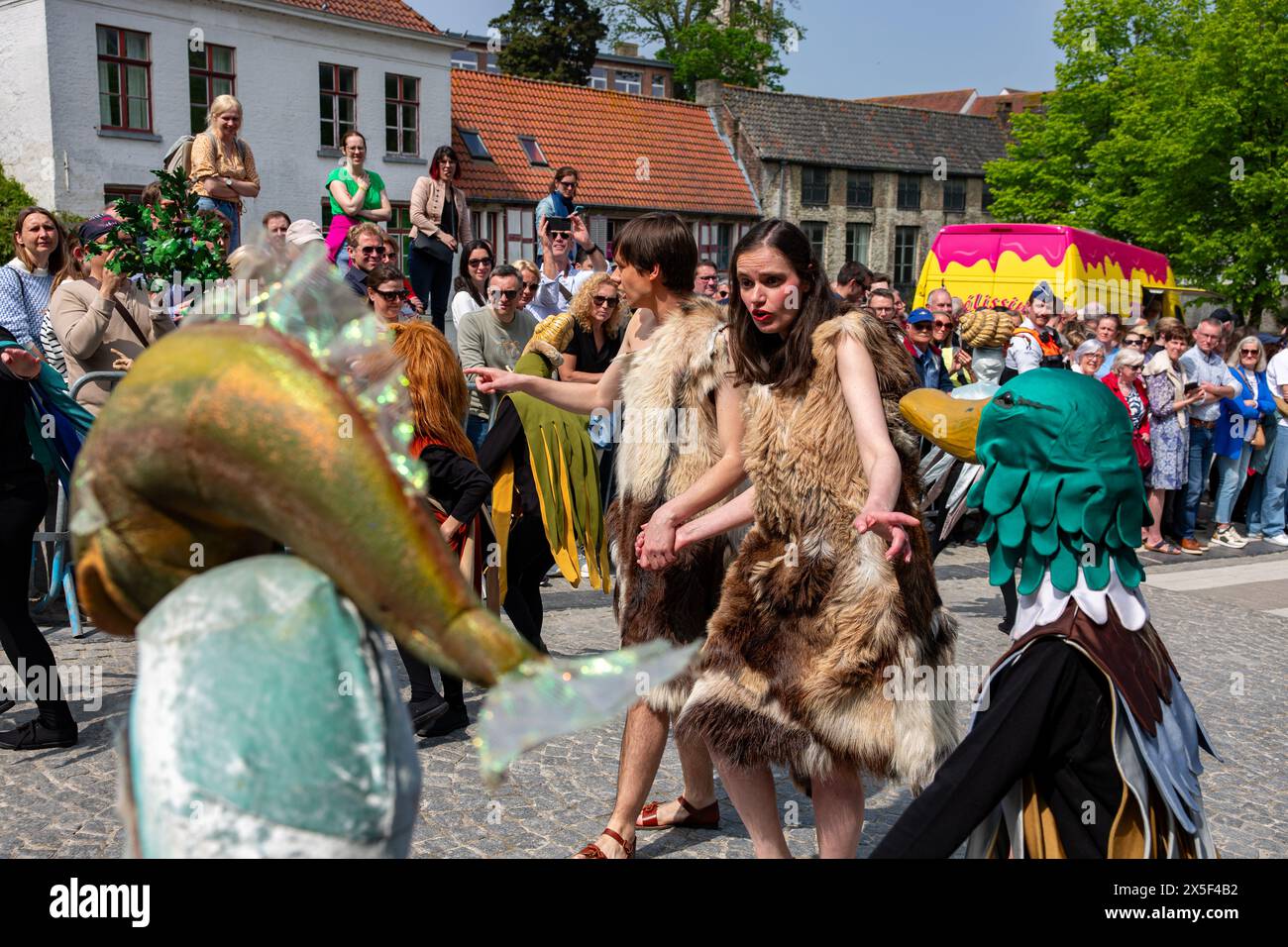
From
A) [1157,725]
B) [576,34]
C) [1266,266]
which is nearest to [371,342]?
[1157,725]

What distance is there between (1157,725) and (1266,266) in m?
32.4

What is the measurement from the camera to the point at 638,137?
38594mm

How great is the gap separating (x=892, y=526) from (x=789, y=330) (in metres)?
0.76

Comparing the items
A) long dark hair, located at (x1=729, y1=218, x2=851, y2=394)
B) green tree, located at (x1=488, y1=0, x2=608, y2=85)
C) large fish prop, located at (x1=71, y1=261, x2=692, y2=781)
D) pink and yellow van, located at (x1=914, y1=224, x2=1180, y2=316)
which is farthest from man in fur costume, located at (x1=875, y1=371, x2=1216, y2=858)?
green tree, located at (x1=488, y1=0, x2=608, y2=85)

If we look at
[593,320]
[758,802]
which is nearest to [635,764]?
[758,802]

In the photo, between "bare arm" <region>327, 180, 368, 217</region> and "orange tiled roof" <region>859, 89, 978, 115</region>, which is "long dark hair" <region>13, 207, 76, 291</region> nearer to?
"bare arm" <region>327, 180, 368, 217</region>

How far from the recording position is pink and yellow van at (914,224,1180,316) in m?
21.6

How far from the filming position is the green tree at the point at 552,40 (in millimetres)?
49219

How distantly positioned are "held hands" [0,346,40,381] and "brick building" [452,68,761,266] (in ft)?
81.9

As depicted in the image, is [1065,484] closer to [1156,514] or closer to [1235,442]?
[1156,514]

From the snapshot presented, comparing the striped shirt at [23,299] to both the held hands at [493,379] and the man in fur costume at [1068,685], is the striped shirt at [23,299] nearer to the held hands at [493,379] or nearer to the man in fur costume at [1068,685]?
the held hands at [493,379]

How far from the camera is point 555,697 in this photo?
47.5 inches

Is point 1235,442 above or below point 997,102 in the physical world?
below
